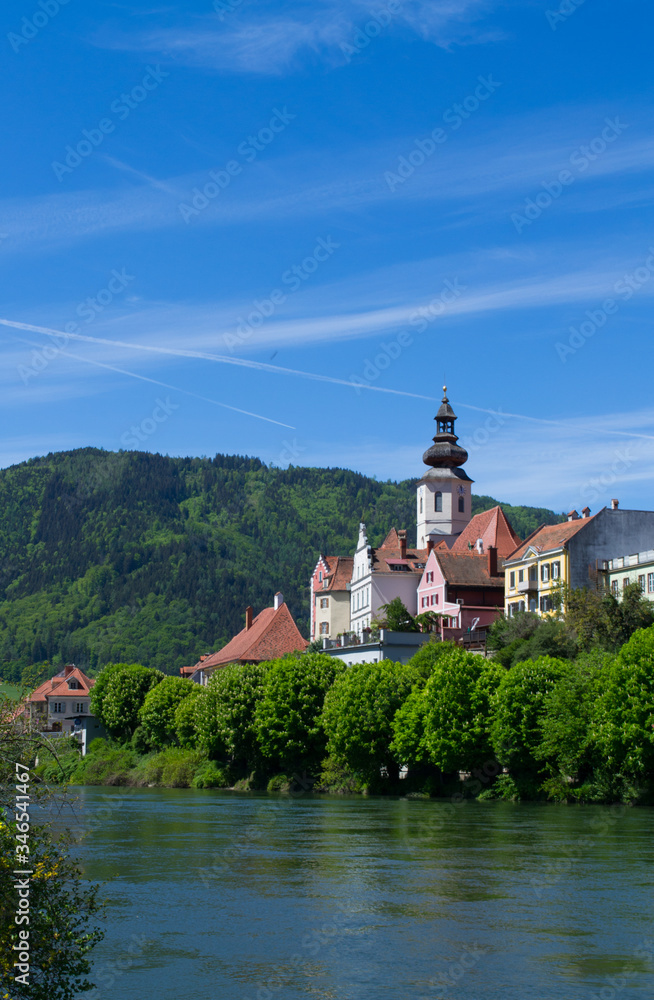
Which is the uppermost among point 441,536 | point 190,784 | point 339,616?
point 441,536

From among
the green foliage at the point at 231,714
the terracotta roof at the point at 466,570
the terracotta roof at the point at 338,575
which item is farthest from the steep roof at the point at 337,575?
the green foliage at the point at 231,714

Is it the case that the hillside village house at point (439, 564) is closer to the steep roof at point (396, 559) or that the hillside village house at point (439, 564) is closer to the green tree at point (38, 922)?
the steep roof at point (396, 559)

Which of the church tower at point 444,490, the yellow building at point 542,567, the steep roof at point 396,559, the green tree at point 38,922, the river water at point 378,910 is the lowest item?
the river water at point 378,910

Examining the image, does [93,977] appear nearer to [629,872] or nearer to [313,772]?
[629,872]

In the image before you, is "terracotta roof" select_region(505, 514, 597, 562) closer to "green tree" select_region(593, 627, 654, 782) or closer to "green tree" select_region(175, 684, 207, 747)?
"green tree" select_region(593, 627, 654, 782)

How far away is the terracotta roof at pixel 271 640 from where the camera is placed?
451 ft

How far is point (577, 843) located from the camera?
4716cm

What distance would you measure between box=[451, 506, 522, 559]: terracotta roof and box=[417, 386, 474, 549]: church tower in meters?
10.7

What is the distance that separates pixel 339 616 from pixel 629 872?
100633mm

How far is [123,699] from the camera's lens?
5187 inches

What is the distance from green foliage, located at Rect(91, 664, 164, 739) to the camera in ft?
431

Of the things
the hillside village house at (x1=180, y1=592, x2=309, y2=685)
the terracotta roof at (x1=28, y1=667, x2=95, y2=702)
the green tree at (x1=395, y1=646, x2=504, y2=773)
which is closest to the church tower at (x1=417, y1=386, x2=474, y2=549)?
the hillside village house at (x1=180, y1=592, x2=309, y2=685)

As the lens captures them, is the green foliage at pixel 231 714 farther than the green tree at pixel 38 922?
Yes

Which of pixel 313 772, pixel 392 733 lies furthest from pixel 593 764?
pixel 313 772
